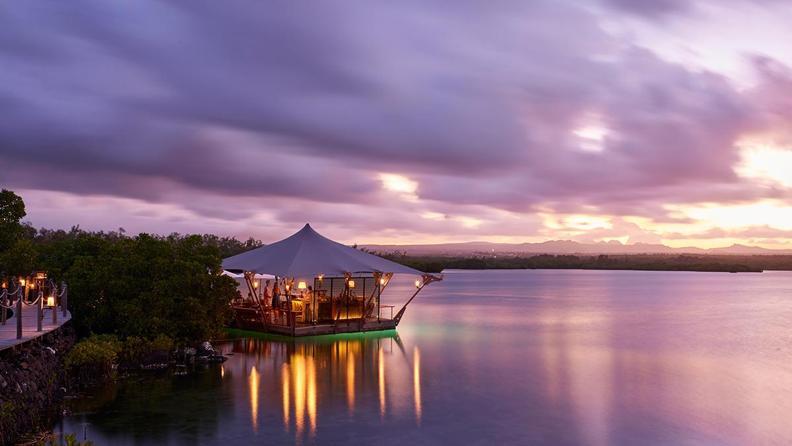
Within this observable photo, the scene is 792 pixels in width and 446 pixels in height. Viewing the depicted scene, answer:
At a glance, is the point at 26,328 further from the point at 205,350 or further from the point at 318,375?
the point at 318,375

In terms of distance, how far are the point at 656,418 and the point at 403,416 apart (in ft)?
17.8

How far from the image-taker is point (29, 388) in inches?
528

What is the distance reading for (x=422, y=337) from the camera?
2802cm

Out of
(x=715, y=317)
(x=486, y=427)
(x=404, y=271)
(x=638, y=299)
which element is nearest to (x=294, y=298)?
(x=404, y=271)

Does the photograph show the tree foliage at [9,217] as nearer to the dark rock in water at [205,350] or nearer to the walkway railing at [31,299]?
the walkway railing at [31,299]

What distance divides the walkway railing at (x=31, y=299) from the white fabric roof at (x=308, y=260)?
268 inches

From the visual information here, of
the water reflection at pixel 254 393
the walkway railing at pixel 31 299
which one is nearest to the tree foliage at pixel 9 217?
the walkway railing at pixel 31 299

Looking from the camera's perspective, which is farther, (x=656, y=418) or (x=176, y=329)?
(x=176, y=329)

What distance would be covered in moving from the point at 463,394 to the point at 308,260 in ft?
36.0

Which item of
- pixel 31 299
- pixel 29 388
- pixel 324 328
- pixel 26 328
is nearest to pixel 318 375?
pixel 26 328

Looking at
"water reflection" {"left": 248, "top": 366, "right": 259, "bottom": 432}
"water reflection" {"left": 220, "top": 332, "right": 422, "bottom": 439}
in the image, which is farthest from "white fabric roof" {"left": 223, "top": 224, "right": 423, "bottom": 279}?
"water reflection" {"left": 248, "top": 366, "right": 259, "bottom": 432}

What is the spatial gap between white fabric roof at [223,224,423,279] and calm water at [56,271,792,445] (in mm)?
2564

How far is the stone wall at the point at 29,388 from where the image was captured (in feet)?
38.7

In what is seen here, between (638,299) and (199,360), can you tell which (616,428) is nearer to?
(199,360)
